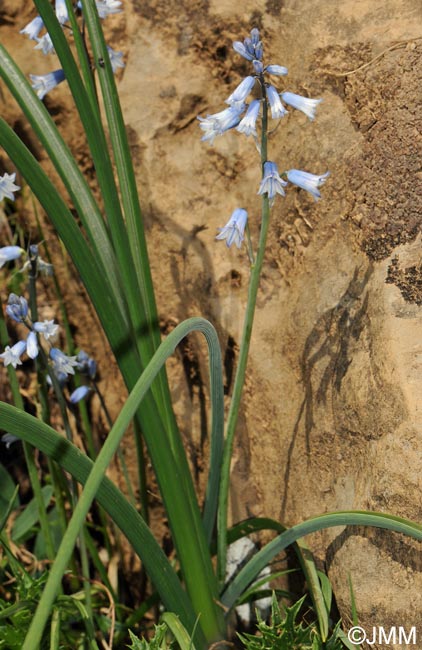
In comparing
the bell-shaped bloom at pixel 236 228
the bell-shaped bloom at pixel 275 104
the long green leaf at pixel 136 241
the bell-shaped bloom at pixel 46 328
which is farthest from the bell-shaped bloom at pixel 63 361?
the bell-shaped bloom at pixel 275 104

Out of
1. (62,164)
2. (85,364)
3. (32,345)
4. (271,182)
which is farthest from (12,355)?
(271,182)

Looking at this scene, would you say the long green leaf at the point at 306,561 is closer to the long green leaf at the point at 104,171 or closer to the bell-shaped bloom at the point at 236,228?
the long green leaf at the point at 104,171

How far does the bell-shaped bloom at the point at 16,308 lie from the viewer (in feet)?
5.40

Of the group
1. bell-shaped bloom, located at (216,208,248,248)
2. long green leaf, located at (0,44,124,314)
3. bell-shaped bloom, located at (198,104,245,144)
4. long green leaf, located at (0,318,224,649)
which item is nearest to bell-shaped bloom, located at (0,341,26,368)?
long green leaf, located at (0,44,124,314)

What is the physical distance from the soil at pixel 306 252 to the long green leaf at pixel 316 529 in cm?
13

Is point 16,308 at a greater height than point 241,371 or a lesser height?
greater

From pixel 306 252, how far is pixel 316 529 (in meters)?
0.69

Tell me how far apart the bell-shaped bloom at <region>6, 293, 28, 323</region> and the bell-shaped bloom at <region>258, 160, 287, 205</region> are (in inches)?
22.3

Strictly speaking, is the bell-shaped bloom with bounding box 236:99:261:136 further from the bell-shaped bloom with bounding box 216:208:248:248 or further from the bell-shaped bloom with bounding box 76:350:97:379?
the bell-shaped bloom with bounding box 76:350:97:379

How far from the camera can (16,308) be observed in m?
1.65

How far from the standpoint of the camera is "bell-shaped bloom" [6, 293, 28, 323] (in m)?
1.65

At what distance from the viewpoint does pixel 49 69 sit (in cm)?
239

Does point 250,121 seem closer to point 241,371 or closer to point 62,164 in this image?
point 62,164

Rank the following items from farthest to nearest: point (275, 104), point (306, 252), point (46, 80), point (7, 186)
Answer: point (306, 252) < point (46, 80) < point (7, 186) < point (275, 104)
